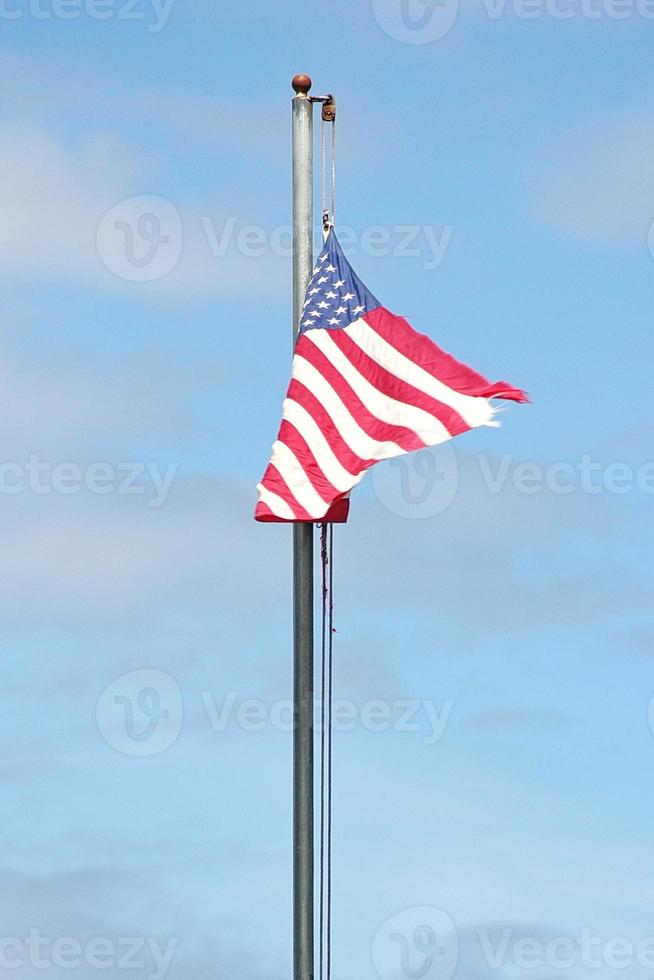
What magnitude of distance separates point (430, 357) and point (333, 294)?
4.05 feet

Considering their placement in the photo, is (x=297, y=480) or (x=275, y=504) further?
(x=297, y=480)

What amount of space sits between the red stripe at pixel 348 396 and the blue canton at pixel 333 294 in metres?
0.23

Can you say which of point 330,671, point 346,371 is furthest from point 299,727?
point 346,371

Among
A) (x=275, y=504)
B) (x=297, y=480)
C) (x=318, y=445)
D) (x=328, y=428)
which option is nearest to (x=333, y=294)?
(x=328, y=428)

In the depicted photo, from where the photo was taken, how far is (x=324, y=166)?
760 inches

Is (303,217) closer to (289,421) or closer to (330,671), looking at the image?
(289,421)

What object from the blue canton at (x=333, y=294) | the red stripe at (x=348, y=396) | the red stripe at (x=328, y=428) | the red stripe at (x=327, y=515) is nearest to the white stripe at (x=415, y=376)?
the blue canton at (x=333, y=294)

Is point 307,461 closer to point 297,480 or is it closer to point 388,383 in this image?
point 297,480

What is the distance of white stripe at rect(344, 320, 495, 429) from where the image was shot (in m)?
18.5

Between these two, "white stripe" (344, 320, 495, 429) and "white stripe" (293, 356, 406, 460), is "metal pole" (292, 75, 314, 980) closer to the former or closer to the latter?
"white stripe" (293, 356, 406, 460)

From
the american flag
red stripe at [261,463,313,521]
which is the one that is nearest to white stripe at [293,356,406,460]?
the american flag

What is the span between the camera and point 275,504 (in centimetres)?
1773

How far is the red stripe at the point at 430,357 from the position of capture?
61.6 feet

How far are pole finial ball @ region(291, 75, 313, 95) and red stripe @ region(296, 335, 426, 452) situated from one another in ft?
8.39
